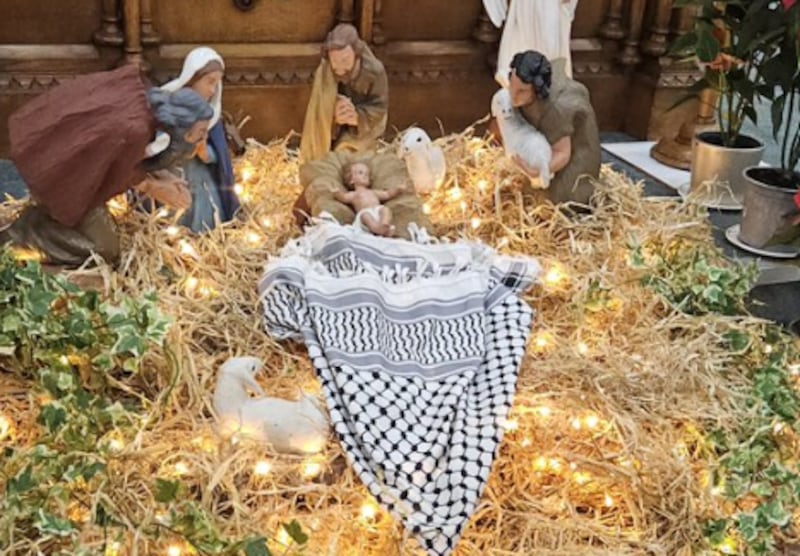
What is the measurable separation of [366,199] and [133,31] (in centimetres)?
124

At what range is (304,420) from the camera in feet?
4.87

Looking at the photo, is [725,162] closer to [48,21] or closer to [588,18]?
[588,18]

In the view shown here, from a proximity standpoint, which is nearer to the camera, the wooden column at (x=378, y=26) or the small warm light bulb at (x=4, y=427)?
the small warm light bulb at (x=4, y=427)

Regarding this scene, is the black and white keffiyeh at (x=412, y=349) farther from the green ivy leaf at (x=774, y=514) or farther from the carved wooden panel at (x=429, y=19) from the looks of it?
the carved wooden panel at (x=429, y=19)

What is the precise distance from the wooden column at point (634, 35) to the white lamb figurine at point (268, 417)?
226cm

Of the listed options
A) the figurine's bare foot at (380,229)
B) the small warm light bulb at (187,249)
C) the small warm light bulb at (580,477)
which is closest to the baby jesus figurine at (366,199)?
the figurine's bare foot at (380,229)

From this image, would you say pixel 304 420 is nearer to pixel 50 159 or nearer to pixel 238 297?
pixel 238 297

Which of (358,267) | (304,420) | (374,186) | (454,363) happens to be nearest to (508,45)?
(374,186)

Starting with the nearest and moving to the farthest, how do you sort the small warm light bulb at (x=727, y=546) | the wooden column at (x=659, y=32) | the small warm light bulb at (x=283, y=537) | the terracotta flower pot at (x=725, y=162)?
the small warm light bulb at (x=283, y=537), the small warm light bulb at (x=727, y=546), the terracotta flower pot at (x=725, y=162), the wooden column at (x=659, y=32)

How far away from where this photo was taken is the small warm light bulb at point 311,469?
1464mm

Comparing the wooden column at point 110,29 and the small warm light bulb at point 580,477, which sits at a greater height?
the wooden column at point 110,29

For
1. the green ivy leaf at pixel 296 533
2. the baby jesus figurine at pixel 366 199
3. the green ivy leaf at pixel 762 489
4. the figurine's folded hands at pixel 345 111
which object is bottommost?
the green ivy leaf at pixel 762 489

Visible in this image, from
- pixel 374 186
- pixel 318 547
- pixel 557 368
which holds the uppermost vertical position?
pixel 374 186

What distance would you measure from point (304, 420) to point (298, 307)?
0.29 m
